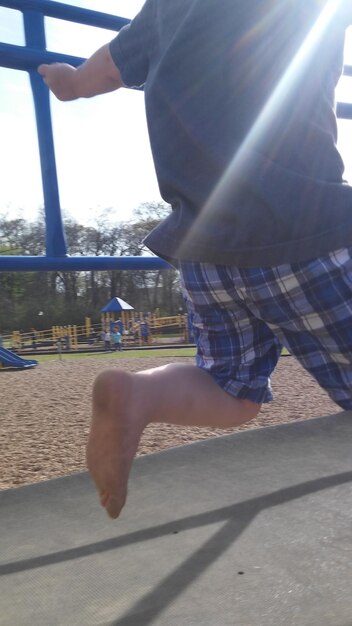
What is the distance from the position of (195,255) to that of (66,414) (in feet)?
13.9

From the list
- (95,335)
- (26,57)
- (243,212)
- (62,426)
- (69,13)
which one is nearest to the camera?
(243,212)

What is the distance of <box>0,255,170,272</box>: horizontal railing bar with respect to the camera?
1904 mm

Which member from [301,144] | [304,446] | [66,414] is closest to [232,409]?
[301,144]

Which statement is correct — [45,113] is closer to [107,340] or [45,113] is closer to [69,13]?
[69,13]

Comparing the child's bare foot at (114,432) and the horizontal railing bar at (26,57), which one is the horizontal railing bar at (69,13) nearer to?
the horizontal railing bar at (26,57)

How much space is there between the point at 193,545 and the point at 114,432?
0.78 m

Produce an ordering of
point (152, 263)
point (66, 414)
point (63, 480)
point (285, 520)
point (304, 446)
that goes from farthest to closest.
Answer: point (66, 414), point (304, 446), point (63, 480), point (152, 263), point (285, 520)

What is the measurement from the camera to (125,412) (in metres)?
1.15

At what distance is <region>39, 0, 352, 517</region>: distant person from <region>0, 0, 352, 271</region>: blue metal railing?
0.72m

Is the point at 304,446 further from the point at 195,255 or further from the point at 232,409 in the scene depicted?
the point at 195,255

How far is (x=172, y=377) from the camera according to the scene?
1237mm

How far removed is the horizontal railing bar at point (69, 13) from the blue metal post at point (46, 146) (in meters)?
0.02

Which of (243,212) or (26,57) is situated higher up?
(26,57)

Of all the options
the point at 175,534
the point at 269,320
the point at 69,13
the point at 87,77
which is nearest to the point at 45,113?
the point at 69,13
